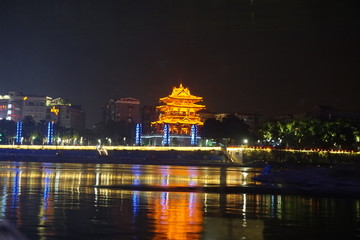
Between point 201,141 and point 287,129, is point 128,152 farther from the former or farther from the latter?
point 287,129

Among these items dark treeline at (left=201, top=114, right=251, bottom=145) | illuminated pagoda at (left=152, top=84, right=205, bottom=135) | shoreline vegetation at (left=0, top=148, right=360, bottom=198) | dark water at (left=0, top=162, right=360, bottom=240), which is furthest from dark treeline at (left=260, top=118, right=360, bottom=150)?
dark water at (left=0, top=162, right=360, bottom=240)

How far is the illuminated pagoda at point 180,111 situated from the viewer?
165250 mm

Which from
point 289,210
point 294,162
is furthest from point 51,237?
point 294,162

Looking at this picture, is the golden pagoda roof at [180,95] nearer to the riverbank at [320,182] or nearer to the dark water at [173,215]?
the riverbank at [320,182]

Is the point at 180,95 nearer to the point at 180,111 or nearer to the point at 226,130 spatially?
the point at 180,111

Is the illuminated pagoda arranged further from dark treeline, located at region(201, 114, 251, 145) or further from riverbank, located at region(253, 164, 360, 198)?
riverbank, located at region(253, 164, 360, 198)

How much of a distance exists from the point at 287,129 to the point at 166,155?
2916cm

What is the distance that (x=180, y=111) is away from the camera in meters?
167

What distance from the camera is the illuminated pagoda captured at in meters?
165

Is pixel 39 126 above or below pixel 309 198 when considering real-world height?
above

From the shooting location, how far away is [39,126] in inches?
7520

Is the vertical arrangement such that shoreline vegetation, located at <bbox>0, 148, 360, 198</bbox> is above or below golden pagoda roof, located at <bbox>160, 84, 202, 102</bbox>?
below

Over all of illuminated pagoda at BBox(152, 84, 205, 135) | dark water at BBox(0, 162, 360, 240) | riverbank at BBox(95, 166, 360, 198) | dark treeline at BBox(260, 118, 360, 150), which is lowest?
dark water at BBox(0, 162, 360, 240)

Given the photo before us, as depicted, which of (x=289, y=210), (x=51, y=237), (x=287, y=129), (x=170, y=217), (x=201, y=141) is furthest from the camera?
(x=201, y=141)
